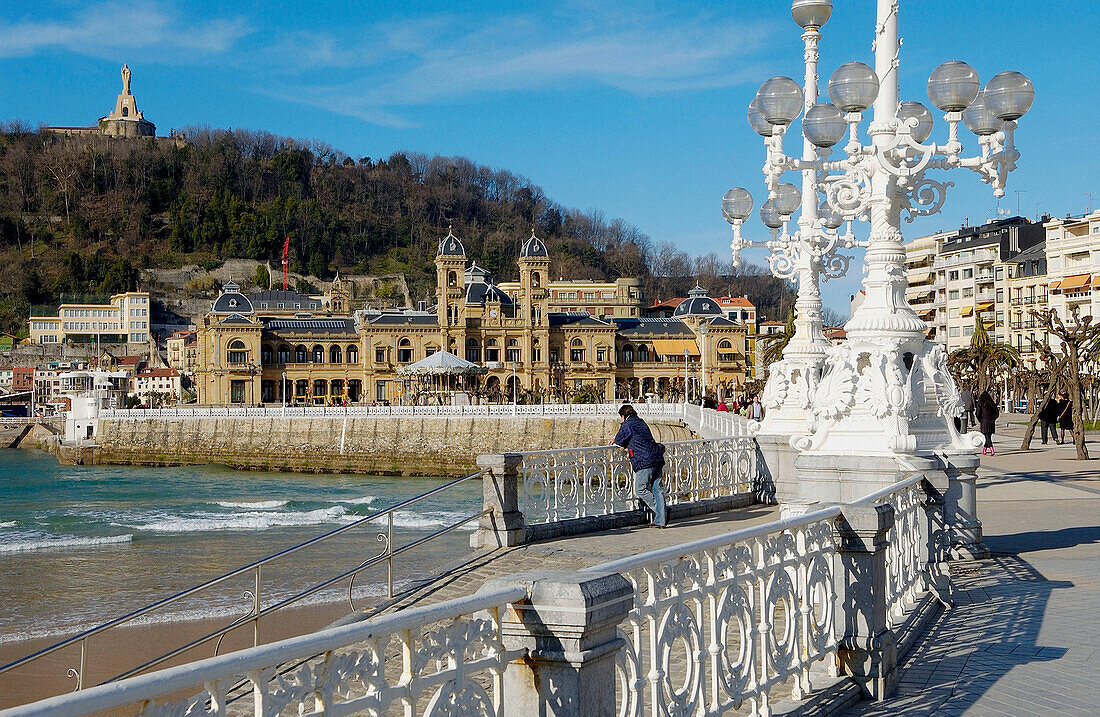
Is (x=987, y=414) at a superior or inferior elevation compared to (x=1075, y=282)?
inferior

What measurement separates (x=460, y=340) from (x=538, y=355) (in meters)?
6.36

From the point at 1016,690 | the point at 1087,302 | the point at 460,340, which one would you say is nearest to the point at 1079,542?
the point at 1016,690

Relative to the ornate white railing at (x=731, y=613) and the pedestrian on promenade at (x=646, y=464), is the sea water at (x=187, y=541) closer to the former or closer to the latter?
the pedestrian on promenade at (x=646, y=464)

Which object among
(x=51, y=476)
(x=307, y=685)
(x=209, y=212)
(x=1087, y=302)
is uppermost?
(x=209, y=212)

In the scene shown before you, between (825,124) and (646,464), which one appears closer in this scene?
(825,124)

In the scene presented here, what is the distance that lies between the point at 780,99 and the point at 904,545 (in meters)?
6.03

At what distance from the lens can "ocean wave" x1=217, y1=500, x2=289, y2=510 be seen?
32.2 meters

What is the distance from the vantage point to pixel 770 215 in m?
15.7

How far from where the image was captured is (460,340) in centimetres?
8044

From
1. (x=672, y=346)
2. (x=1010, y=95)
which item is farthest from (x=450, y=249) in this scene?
(x=1010, y=95)

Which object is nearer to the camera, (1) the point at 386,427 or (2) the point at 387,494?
(2) the point at 387,494

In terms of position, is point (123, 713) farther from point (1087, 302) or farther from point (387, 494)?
point (1087, 302)

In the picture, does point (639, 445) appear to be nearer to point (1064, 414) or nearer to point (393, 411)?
point (1064, 414)

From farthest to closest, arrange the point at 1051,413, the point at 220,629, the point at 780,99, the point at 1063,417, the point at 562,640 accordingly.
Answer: the point at 1063,417 → the point at 1051,413 → the point at 780,99 → the point at 220,629 → the point at 562,640
